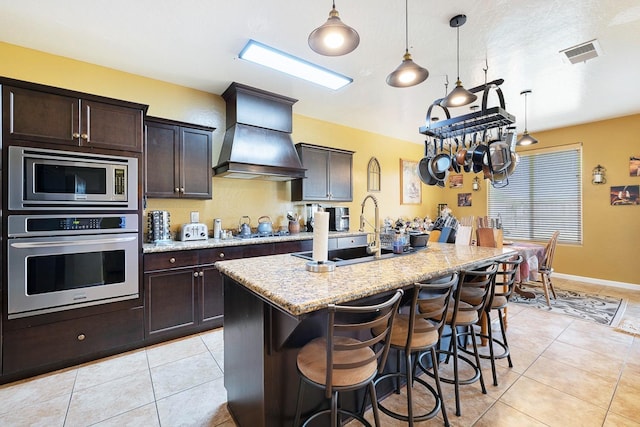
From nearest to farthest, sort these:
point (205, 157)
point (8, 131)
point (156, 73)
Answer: point (8, 131) → point (156, 73) → point (205, 157)

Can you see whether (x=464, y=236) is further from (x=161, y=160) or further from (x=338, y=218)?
(x=161, y=160)

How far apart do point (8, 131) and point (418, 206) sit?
6.67m

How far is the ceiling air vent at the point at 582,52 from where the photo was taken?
8.65ft

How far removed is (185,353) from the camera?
104 inches

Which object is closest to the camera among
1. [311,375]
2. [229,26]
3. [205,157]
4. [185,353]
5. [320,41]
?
[311,375]

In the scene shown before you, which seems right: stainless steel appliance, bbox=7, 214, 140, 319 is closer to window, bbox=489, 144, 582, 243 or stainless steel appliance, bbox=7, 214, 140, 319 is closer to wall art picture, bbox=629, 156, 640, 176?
window, bbox=489, 144, 582, 243

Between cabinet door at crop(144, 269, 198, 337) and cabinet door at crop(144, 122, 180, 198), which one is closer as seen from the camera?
cabinet door at crop(144, 269, 198, 337)

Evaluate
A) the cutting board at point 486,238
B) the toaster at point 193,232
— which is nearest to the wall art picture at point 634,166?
the cutting board at point 486,238

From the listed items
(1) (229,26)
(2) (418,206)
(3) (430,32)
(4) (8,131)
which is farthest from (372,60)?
(2) (418,206)

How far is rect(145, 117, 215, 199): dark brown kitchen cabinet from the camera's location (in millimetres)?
3080

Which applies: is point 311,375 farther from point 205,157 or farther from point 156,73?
point 156,73

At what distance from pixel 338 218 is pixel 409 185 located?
2.62 meters

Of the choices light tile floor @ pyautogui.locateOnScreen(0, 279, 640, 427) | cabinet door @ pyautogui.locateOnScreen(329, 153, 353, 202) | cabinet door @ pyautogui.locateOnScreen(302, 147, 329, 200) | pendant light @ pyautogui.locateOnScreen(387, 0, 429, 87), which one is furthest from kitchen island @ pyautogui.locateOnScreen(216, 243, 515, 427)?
cabinet door @ pyautogui.locateOnScreen(329, 153, 353, 202)

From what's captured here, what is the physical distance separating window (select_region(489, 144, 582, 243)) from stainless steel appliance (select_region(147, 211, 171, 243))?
18.0 ft
